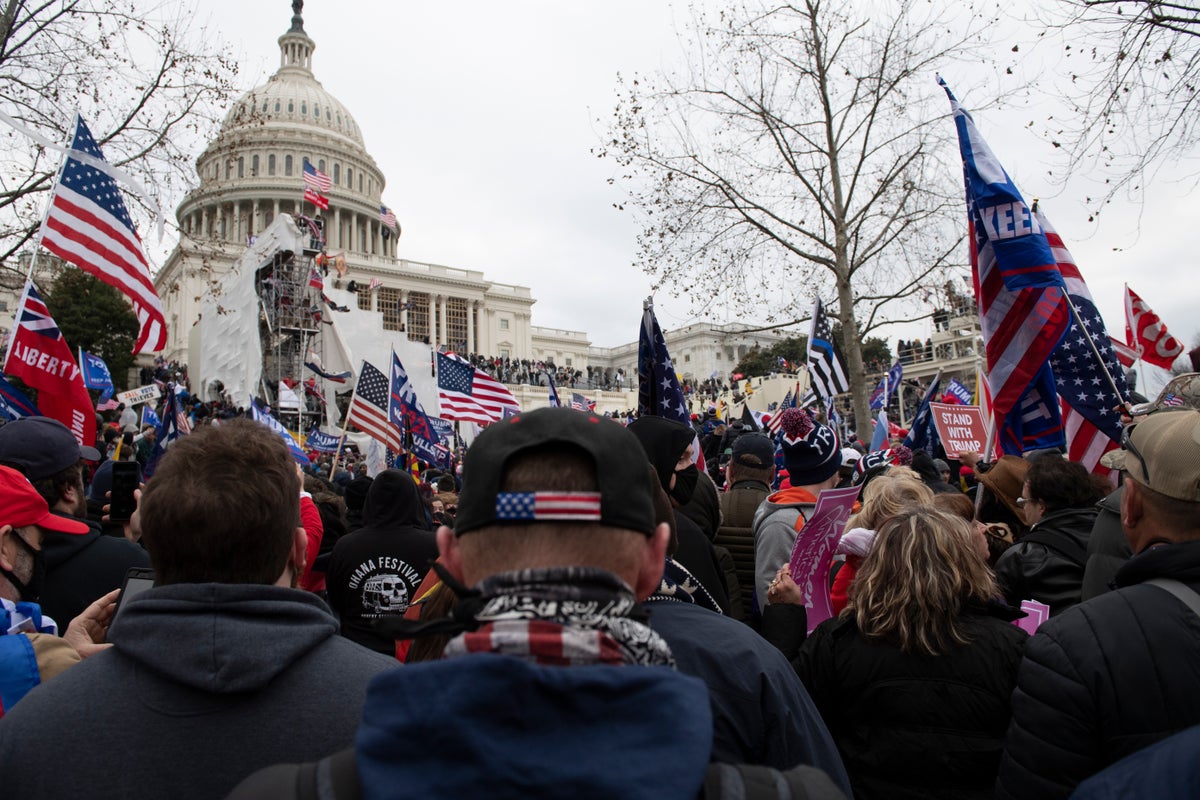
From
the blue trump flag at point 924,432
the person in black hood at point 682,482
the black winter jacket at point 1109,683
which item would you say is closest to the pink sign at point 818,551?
the person in black hood at point 682,482

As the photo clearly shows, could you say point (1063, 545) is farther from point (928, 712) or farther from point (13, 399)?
point (13, 399)

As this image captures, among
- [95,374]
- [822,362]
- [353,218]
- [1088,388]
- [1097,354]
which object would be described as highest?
[353,218]

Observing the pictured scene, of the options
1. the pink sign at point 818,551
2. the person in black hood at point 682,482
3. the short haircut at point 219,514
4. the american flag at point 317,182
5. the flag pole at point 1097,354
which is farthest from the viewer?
the american flag at point 317,182

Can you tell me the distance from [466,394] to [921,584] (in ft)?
35.6

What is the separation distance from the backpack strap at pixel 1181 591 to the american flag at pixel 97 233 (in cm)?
630

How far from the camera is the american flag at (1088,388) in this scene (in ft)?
16.7

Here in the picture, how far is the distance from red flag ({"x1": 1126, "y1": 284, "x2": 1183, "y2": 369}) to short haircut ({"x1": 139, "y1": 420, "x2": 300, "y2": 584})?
1155cm

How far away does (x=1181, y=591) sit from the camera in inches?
71.9

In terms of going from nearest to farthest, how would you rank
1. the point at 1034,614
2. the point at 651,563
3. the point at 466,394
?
the point at 651,563
the point at 1034,614
the point at 466,394

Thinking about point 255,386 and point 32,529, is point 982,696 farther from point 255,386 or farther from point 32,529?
point 255,386

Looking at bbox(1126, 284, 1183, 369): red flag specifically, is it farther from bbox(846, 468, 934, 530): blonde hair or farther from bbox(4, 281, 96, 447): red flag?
bbox(4, 281, 96, 447): red flag

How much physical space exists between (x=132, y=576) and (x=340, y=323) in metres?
42.9

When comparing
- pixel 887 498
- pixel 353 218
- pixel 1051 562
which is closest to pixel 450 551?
pixel 887 498

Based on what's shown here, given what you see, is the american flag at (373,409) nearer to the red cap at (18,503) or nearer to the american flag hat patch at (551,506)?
the red cap at (18,503)
